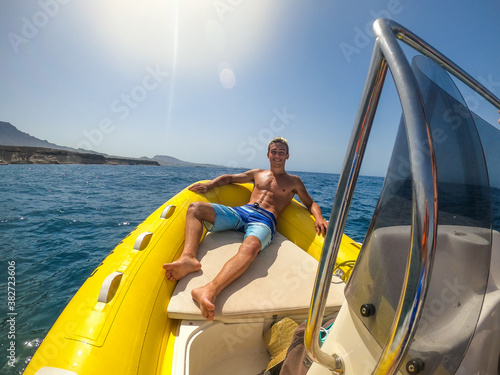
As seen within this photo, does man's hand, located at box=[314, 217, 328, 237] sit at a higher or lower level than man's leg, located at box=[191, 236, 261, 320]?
higher

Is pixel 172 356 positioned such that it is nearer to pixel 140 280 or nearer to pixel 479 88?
pixel 140 280

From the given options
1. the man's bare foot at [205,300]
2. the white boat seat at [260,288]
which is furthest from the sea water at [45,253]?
the man's bare foot at [205,300]

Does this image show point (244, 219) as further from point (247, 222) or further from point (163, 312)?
point (163, 312)

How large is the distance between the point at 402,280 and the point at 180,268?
1.40m

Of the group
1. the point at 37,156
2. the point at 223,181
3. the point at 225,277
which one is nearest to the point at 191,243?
the point at 225,277

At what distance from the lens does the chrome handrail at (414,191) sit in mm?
347

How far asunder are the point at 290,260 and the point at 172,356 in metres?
1.04

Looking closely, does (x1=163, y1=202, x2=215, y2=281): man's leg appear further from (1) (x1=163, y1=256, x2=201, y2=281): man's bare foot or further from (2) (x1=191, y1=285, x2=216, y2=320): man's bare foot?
(2) (x1=191, y1=285, x2=216, y2=320): man's bare foot

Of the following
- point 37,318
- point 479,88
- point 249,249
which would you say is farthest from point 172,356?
point 37,318

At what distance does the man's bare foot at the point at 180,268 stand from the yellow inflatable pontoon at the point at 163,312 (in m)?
0.04

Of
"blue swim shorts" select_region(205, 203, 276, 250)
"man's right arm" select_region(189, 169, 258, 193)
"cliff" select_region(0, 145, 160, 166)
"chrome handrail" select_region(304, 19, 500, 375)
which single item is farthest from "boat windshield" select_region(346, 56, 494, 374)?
"cliff" select_region(0, 145, 160, 166)

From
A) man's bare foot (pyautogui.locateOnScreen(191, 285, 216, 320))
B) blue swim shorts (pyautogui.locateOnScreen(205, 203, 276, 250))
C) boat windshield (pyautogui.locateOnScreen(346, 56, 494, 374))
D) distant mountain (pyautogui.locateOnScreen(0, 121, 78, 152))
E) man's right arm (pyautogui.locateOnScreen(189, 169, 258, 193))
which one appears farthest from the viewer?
distant mountain (pyautogui.locateOnScreen(0, 121, 78, 152))

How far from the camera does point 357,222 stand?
6.48 metres

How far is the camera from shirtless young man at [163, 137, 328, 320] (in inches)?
60.7
